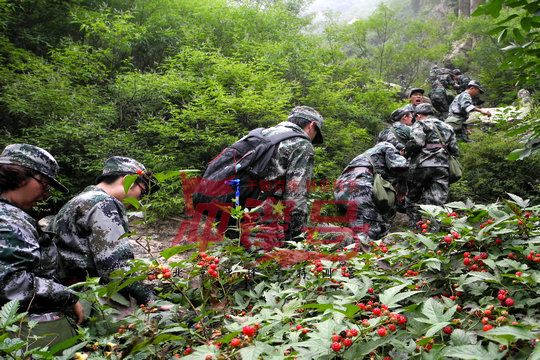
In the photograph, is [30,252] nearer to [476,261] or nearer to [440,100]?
[476,261]

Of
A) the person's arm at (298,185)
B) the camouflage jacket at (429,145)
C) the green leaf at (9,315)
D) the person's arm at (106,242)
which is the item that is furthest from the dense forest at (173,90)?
the green leaf at (9,315)

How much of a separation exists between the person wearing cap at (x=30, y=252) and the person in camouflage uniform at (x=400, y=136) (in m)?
5.26

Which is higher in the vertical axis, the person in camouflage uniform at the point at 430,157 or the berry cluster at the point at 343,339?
the berry cluster at the point at 343,339

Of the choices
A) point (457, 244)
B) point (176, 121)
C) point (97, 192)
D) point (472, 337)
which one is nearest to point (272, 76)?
point (176, 121)

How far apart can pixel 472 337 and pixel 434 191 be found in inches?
236

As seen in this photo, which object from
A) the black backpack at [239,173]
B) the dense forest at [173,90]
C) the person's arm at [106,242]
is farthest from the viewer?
the dense forest at [173,90]

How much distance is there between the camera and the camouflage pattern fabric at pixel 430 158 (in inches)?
260

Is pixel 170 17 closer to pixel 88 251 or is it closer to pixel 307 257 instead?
pixel 88 251

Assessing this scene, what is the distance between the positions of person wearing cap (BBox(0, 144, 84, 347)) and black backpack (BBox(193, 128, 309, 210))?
1311 mm

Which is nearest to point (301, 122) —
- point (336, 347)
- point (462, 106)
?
point (336, 347)

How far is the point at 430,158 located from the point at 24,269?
6326 millimetres

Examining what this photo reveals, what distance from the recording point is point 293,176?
3.67 m

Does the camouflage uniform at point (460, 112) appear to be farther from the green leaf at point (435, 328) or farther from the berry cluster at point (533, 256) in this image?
the green leaf at point (435, 328)

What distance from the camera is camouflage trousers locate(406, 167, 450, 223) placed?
21.7 feet
